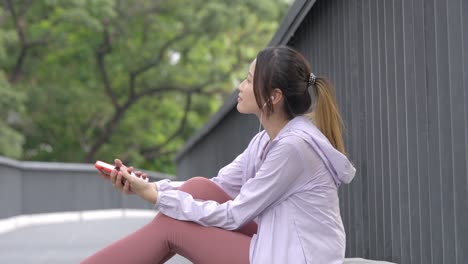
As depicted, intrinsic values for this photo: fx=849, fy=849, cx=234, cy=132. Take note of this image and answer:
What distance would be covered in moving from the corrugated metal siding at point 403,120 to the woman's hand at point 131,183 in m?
1.34

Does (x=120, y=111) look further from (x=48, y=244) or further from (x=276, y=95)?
(x=276, y=95)

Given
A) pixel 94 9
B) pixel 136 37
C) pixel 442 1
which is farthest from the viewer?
pixel 136 37

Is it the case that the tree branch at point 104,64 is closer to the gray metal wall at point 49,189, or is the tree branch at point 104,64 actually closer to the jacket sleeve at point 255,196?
the gray metal wall at point 49,189

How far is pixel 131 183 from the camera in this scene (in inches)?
139

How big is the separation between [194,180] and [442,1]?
55.2 inches

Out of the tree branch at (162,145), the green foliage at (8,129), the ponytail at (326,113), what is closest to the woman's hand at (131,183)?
the ponytail at (326,113)

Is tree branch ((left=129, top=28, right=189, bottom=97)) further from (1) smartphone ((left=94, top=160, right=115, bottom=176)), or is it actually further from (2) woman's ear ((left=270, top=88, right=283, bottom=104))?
(2) woman's ear ((left=270, top=88, right=283, bottom=104))

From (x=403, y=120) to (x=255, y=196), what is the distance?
1.50 m

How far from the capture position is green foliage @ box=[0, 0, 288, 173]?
3164 centimetres

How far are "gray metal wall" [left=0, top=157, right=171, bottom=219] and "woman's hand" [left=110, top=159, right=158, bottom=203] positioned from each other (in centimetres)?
1032

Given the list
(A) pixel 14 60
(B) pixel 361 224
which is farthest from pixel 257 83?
(A) pixel 14 60

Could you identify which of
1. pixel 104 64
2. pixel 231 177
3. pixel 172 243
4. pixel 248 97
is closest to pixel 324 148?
pixel 248 97

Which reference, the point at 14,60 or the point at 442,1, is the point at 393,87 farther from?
the point at 14,60

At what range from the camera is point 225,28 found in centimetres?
3375
